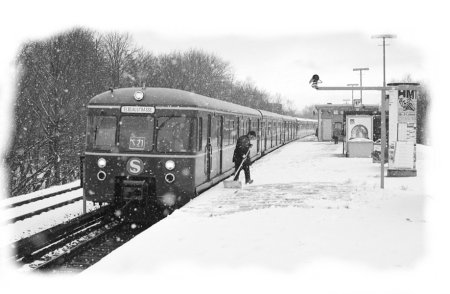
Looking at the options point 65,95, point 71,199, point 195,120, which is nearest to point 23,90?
point 65,95

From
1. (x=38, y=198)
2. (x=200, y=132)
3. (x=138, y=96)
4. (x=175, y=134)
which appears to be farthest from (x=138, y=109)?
(x=38, y=198)

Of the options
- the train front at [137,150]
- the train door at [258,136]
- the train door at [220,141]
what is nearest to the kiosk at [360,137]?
the train door at [258,136]

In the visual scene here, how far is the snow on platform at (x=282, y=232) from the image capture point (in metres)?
6.34

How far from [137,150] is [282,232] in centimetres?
434

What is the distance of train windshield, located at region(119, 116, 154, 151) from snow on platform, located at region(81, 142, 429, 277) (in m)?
1.61

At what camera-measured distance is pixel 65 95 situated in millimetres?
32438

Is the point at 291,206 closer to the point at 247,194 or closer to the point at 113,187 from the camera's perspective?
the point at 247,194

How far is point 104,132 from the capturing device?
36.9ft

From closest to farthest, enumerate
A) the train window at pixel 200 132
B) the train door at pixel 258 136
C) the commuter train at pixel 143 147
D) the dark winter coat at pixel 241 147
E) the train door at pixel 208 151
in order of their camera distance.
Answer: the commuter train at pixel 143 147 → the train window at pixel 200 132 → the train door at pixel 208 151 → the dark winter coat at pixel 241 147 → the train door at pixel 258 136

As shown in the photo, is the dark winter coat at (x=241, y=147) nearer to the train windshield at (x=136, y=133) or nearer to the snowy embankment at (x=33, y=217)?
the train windshield at (x=136, y=133)

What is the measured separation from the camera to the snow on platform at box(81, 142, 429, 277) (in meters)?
6.34

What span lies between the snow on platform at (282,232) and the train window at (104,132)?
2.17 metres

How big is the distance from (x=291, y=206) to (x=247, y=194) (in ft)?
7.00

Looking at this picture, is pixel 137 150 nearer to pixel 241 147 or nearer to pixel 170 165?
pixel 170 165
